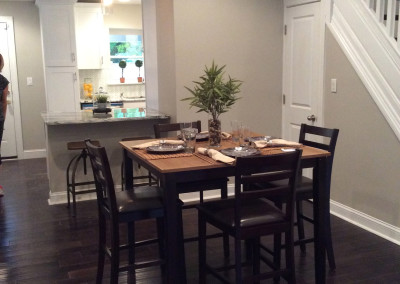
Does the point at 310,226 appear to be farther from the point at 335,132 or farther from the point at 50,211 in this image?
the point at 50,211

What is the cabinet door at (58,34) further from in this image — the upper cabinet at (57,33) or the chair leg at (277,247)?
the chair leg at (277,247)

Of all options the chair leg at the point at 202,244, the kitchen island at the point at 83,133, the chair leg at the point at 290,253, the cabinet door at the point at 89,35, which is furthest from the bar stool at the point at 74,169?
the cabinet door at the point at 89,35

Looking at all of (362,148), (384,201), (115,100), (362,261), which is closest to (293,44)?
(362,148)

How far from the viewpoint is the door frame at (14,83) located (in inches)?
270

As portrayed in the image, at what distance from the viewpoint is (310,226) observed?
3943 millimetres

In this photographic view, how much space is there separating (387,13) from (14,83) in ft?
18.5

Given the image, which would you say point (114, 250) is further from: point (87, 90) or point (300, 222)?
point (87, 90)

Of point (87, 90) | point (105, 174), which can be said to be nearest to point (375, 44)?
point (105, 174)

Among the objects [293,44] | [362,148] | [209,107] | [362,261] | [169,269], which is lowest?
[362,261]

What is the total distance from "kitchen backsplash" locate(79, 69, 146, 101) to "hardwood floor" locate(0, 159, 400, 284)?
11.9ft

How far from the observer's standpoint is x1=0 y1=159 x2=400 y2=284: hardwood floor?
301 cm

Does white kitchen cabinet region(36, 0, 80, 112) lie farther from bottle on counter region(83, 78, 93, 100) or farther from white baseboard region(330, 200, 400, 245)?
white baseboard region(330, 200, 400, 245)

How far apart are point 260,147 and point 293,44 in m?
2.18

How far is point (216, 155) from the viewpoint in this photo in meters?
2.60
